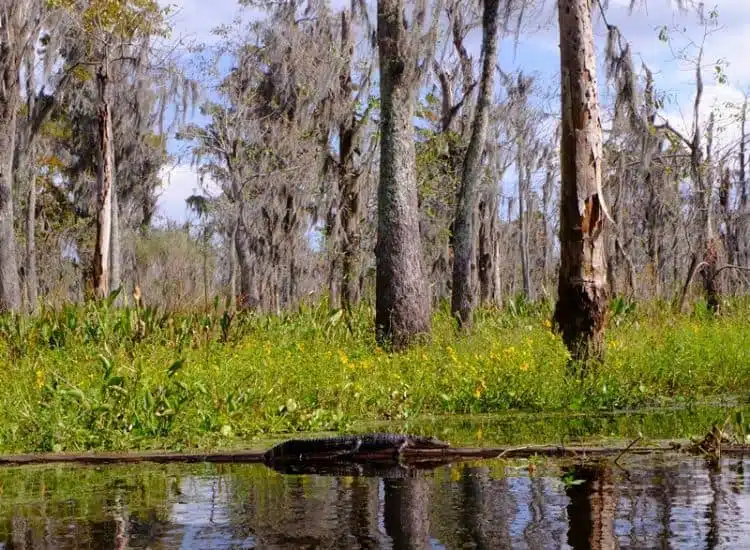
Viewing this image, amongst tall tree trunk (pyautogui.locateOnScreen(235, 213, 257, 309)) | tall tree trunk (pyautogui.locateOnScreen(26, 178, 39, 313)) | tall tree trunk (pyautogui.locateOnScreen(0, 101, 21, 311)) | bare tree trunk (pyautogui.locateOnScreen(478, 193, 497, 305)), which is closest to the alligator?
tall tree trunk (pyautogui.locateOnScreen(0, 101, 21, 311))

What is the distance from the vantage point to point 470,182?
20.4 metres

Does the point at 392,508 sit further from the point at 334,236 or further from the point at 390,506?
the point at 334,236

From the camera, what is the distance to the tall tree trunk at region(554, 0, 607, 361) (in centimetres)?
1094

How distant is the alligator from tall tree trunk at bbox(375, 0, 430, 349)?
29.1 ft

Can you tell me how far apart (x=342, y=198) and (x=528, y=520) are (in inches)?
950

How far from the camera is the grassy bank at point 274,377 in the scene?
7871mm

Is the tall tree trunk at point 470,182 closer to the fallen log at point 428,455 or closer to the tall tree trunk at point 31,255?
the fallen log at point 428,455

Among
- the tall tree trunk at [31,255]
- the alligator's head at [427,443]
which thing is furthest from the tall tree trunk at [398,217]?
the tall tree trunk at [31,255]

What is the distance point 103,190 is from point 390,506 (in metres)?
19.6

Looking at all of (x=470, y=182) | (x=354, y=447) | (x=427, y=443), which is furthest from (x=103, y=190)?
(x=427, y=443)

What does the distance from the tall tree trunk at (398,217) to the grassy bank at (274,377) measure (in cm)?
51

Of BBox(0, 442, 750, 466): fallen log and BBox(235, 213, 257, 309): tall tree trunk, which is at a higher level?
BBox(235, 213, 257, 309): tall tree trunk

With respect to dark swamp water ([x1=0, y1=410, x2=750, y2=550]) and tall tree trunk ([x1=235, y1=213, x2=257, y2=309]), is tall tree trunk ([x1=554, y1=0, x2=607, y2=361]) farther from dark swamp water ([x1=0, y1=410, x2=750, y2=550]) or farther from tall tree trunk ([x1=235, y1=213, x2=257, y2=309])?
tall tree trunk ([x1=235, y1=213, x2=257, y2=309])

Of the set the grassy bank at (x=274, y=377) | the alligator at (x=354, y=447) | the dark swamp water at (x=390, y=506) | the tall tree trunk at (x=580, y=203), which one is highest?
the tall tree trunk at (x=580, y=203)
